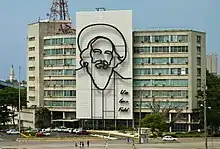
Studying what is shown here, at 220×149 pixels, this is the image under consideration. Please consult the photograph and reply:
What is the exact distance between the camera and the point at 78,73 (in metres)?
117

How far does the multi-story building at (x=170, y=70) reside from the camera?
111 m

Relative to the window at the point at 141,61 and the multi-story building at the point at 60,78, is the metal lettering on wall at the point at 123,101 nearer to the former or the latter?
the window at the point at 141,61

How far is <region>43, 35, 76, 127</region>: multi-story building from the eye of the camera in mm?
119688

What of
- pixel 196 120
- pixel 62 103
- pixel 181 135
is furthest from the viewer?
pixel 62 103

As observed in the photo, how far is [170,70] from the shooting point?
369ft

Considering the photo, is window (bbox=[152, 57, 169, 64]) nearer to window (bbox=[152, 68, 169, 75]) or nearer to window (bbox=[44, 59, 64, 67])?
window (bbox=[152, 68, 169, 75])

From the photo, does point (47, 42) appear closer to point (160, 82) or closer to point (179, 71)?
point (160, 82)

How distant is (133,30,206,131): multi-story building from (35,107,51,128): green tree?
2159 cm

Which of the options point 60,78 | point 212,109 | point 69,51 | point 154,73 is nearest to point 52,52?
point 69,51

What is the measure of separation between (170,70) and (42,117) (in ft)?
103

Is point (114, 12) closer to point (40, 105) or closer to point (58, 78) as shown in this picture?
point (58, 78)

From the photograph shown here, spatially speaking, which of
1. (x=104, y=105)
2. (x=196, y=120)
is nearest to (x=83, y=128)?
(x=104, y=105)

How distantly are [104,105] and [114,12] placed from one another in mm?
19311

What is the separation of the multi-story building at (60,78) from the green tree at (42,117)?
1.14 meters
